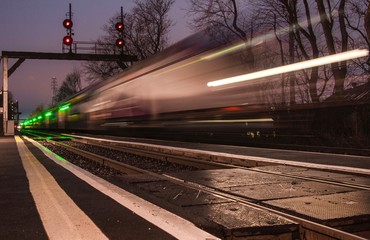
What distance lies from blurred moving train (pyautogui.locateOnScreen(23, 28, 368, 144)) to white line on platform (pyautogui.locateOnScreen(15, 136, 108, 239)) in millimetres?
5515

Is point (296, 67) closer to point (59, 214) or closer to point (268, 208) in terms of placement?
point (268, 208)

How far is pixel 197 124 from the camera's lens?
13.0 metres

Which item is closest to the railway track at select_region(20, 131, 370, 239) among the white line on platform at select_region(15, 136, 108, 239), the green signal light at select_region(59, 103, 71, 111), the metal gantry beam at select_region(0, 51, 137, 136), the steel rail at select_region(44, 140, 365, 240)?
the steel rail at select_region(44, 140, 365, 240)

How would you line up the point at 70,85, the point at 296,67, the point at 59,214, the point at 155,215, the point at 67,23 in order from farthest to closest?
the point at 70,85 → the point at 67,23 → the point at 296,67 → the point at 59,214 → the point at 155,215

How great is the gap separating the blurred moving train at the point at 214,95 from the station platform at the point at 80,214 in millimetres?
4926

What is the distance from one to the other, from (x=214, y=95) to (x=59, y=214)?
24.7ft

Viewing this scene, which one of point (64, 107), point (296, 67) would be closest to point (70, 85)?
point (64, 107)

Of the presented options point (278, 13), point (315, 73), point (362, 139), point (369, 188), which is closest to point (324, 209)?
point (369, 188)

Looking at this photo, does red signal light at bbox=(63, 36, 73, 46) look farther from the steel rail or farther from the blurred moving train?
the steel rail

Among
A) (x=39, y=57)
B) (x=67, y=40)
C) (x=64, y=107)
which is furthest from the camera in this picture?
(x=64, y=107)

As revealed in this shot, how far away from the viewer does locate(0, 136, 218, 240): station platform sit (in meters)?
4.45

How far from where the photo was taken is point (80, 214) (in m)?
5.29

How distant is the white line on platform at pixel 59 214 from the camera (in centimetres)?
445

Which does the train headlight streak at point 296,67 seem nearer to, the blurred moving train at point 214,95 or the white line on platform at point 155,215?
the blurred moving train at point 214,95
